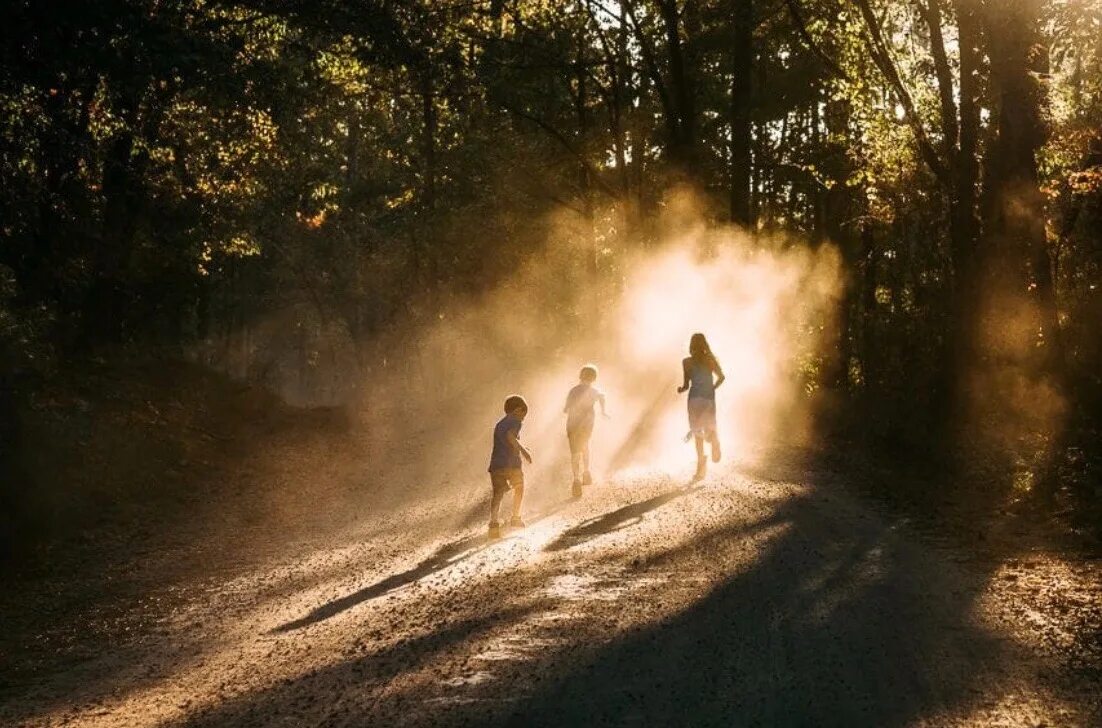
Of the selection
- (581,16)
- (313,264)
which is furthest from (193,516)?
(313,264)

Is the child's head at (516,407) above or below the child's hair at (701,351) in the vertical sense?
below

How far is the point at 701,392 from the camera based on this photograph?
58.4 ft

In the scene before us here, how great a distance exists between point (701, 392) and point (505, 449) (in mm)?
4368

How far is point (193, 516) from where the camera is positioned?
17.3 meters

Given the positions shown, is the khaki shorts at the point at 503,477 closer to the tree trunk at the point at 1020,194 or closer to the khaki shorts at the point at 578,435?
the khaki shorts at the point at 578,435

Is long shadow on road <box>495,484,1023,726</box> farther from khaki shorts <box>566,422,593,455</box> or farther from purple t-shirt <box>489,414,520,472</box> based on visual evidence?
khaki shorts <box>566,422,593,455</box>

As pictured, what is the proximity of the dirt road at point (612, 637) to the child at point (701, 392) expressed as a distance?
13.8ft

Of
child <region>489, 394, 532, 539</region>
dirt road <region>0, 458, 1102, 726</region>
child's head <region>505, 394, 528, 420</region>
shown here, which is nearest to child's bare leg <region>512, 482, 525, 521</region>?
child <region>489, 394, 532, 539</region>

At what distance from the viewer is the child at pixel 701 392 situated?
58.5 ft

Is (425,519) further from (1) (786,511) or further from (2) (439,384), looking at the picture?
(2) (439,384)

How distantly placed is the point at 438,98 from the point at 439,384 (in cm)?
4262

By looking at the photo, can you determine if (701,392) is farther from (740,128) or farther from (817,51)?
(740,128)

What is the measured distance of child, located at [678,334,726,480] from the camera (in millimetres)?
17828

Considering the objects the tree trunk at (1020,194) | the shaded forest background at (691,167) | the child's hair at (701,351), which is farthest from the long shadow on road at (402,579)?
the tree trunk at (1020,194)
